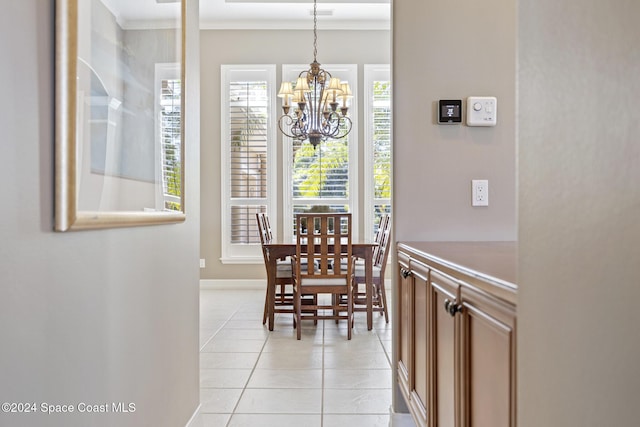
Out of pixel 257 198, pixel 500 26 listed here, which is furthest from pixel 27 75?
pixel 257 198

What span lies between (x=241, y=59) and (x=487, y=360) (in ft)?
17.9

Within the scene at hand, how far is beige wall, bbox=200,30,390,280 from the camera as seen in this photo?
5.56 metres

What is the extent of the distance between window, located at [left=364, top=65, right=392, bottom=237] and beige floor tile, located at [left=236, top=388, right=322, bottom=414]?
3.33m

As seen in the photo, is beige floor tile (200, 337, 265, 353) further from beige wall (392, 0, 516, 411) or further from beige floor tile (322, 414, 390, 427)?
beige wall (392, 0, 516, 411)

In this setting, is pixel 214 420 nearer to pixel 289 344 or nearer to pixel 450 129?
pixel 289 344

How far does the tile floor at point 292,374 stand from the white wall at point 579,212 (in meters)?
1.47

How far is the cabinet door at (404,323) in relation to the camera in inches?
66.6

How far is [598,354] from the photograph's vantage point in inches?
23.7

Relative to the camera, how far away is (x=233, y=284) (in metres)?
5.61

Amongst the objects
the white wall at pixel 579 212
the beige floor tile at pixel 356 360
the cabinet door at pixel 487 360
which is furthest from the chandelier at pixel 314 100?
the white wall at pixel 579 212

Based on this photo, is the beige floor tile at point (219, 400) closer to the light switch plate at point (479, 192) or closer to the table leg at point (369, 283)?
the table leg at point (369, 283)

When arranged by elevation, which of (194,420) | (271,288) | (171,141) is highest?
(171,141)

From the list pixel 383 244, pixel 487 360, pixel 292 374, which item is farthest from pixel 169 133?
pixel 383 244

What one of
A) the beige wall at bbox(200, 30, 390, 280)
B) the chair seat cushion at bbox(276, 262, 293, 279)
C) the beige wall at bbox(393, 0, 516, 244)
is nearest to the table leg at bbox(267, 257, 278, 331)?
the chair seat cushion at bbox(276, 262, 293, 279)
